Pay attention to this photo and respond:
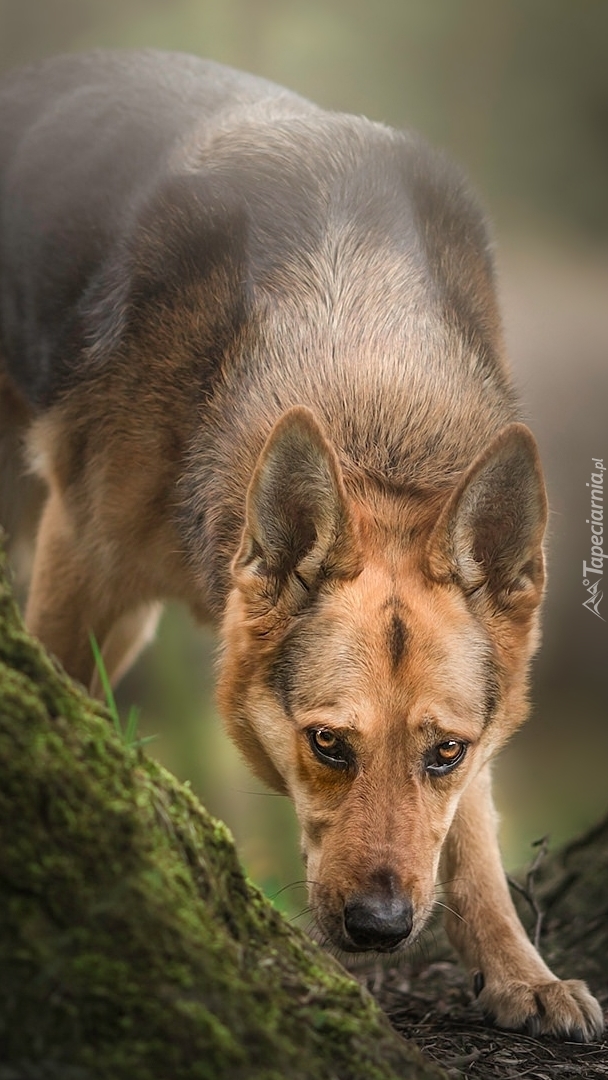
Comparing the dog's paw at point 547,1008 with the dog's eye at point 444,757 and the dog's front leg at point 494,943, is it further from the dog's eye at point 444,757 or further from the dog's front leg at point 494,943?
the dog's eye at point 444,757

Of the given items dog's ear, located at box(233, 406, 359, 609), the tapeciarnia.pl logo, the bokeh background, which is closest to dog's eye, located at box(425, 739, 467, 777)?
dog's ear, located at box(233, 406, 359, 609)

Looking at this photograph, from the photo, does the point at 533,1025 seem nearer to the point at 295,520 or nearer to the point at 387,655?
the point at 387,655

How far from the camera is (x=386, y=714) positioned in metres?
2.34

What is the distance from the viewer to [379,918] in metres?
2.20

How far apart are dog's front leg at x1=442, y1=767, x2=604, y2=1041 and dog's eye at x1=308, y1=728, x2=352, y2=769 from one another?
67cm

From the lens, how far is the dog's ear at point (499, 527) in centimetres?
245

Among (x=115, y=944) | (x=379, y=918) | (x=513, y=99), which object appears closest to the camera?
(x=115, y=944)

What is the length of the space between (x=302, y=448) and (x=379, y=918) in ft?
3.21

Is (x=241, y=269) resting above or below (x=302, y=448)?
above

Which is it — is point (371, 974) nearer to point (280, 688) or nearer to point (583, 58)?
point (280, 688)

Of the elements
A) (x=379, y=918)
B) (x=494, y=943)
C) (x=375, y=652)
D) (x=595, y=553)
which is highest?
(x=375, y=652)

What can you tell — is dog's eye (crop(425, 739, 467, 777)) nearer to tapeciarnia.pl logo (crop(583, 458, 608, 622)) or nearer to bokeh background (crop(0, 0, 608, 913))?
tapeciarnia.pl logo (crop(583, 458, 608, 622))

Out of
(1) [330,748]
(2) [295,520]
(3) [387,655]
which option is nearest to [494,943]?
(1) [330,748]

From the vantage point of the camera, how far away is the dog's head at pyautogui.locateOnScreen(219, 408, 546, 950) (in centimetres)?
230
